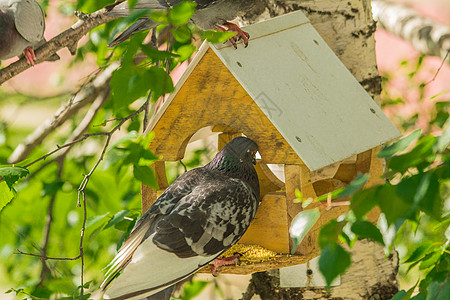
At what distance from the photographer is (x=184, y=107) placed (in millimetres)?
1798

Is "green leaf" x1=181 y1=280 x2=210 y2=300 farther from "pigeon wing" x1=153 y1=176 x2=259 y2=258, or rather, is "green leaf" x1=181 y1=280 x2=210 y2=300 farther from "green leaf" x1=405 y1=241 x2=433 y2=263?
"green leaf" x1=405 y1=241 x2=433 y2=263

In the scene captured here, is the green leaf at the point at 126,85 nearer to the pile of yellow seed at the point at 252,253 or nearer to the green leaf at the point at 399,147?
the green leaf at the point at 399,147

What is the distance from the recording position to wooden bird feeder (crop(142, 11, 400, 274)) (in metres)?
1.63

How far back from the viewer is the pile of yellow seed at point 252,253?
169cm

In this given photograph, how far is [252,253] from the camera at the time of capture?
1.76 meters

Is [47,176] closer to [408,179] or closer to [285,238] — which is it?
[285,238]

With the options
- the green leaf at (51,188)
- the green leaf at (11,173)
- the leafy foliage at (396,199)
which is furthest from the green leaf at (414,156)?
the green leaf at (51,188)

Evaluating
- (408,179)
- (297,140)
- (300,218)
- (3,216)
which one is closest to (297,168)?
(297,140)

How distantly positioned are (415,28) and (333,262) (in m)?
2.63

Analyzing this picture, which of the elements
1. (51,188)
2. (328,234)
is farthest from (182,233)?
(51,188)

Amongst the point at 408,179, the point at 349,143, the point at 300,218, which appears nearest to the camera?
the point at 408,179

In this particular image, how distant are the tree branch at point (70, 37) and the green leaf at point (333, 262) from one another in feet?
4.55

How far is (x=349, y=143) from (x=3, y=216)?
204 cm

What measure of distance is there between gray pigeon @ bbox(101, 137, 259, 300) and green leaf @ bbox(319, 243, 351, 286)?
659mm
